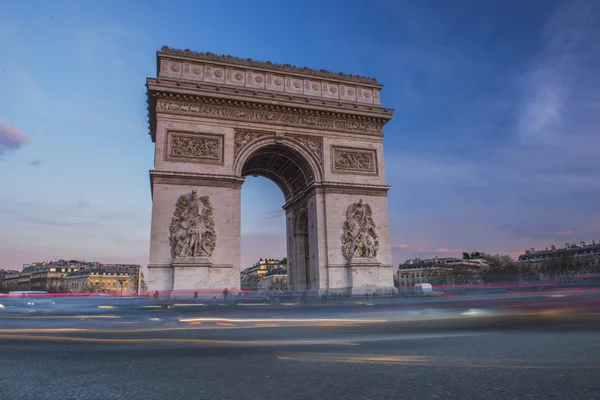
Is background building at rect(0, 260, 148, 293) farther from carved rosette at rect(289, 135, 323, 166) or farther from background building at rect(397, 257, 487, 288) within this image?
carved rosette at rect(289, 135, 323, 166)

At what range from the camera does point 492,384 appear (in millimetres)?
4047

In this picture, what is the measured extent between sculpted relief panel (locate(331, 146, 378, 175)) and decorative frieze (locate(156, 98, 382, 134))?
3.95 feet

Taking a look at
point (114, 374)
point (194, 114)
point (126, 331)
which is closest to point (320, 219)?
point (194, 114)

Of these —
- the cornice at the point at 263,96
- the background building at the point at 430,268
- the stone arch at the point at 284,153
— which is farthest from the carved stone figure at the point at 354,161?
the background building at the point at 430,268

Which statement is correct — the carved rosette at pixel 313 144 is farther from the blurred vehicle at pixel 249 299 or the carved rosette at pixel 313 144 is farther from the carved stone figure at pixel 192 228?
the blurred vehicle at pixel 249 299

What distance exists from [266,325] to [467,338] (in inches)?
149

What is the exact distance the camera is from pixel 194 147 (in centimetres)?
2159

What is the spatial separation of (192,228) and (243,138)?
5.62 meters

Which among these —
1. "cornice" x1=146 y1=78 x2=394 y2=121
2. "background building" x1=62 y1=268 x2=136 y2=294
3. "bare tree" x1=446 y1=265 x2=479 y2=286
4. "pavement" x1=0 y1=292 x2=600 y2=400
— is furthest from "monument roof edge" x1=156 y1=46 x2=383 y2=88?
"background building" x1=62 y1=268 x2=136 y2=294

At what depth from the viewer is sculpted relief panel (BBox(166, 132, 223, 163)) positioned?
835 inches

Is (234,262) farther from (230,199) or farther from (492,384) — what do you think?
(492,384)

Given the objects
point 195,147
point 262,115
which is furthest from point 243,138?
point 195,147

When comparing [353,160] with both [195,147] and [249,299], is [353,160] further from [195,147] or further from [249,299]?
[249,299]

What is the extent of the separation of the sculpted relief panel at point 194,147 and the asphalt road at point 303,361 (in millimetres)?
13288
